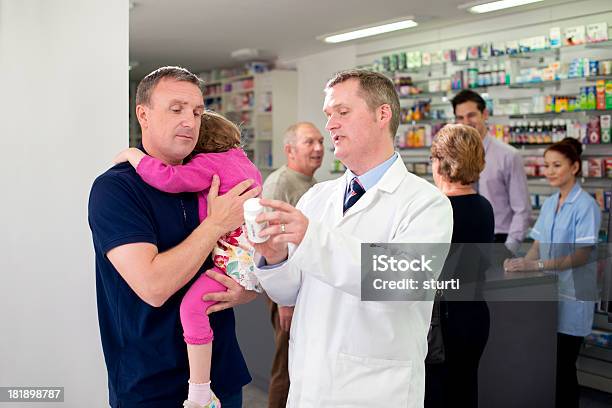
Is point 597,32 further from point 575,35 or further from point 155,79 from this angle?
point 155,79

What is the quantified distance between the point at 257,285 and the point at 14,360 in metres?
1.06

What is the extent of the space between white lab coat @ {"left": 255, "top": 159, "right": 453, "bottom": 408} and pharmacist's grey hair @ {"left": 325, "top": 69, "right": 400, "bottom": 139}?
0.58 feet

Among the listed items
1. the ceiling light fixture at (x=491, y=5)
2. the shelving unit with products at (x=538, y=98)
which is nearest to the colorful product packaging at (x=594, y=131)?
the shelving unit with products at (x=538, y=98)

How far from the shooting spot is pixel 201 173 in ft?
6.32

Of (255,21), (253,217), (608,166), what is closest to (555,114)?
(608,166)

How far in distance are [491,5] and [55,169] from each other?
5.20 metres

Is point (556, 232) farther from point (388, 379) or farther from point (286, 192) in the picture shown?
point (388, 379)

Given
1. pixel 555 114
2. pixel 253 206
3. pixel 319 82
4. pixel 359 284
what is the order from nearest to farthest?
1. pixel 253 206
2. pixel 359 284
3. pixel 555 114
4. pixel 319 82

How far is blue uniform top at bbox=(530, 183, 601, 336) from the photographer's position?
3771mm


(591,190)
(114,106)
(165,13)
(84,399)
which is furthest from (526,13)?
(84,399)

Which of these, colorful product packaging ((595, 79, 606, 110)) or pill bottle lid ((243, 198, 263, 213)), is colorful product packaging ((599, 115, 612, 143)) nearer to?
colorful product packaging ((595, 79, 606, 110))

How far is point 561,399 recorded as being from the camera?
3869 millimetres

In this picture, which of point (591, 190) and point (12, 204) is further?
point (591, 190)

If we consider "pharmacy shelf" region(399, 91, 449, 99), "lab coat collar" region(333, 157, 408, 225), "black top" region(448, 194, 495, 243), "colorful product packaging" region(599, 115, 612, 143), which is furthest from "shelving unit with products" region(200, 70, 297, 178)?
"lab coat collar" region(333, 157, 408, 225)
